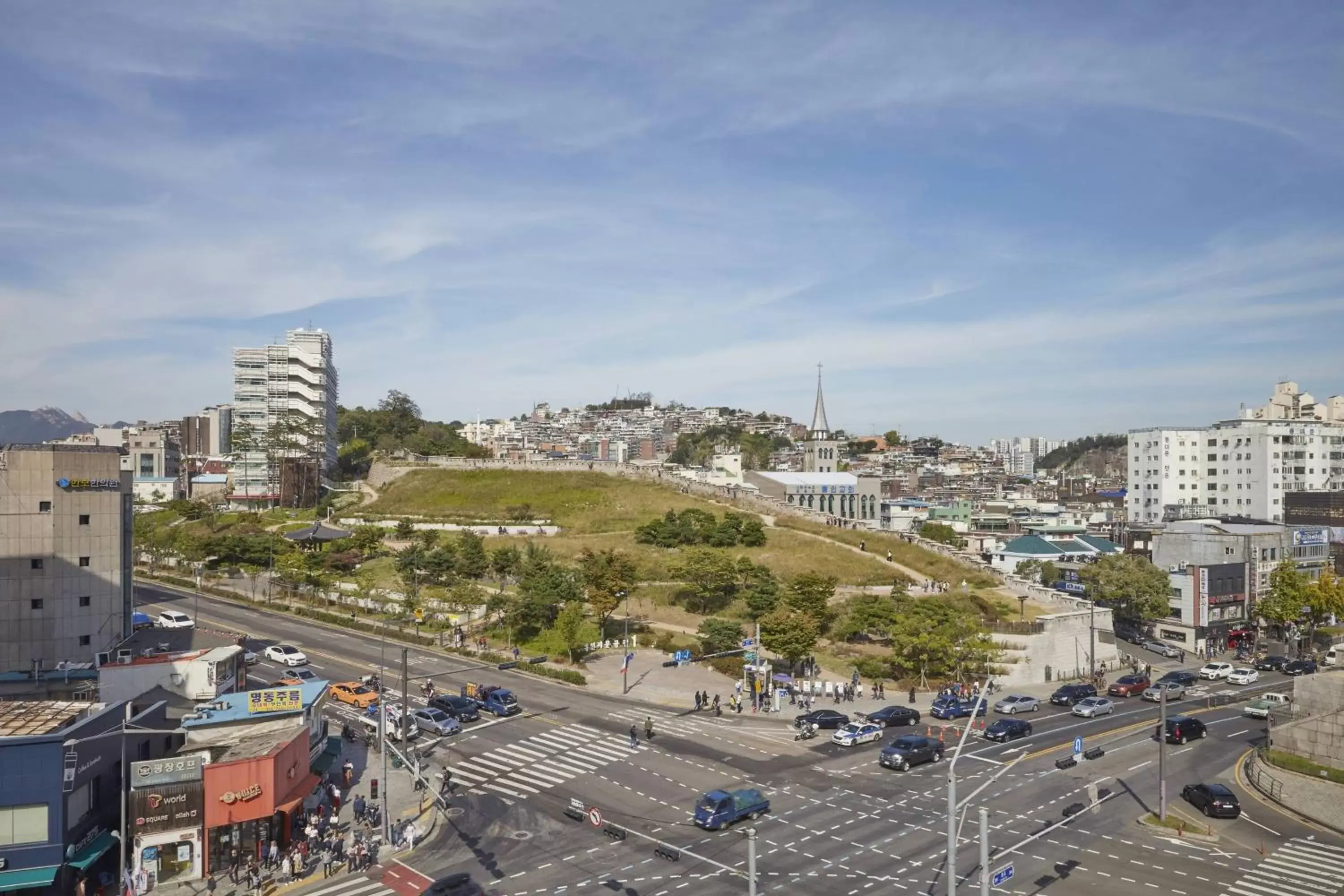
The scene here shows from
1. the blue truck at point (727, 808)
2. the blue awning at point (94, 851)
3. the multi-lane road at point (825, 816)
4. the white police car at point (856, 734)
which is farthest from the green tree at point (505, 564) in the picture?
the blue awning at point (94, 851)

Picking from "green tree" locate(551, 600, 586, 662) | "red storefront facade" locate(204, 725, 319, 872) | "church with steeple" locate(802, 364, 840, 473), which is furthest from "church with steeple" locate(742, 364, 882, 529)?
"red storefront facade" locate(204, 725, 319, 872)

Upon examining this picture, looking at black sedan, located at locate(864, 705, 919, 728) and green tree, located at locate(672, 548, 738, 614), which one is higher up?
green tree, located at locate(672, 548, 738, 614)

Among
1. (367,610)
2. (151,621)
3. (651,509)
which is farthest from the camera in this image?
(651,509)

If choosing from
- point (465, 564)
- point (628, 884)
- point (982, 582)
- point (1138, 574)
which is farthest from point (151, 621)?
point (1138, 574)

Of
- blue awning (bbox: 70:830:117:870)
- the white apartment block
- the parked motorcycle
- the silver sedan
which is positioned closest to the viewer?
blue awning (bbox: 70:830:117:870)

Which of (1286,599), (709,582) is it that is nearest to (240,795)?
(709,582)

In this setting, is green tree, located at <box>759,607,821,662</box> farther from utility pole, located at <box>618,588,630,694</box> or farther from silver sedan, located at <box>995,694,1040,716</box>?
silver sedan, located at <box>995,694,1040,716</box>

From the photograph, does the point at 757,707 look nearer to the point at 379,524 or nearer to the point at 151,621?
the point at 151,621
